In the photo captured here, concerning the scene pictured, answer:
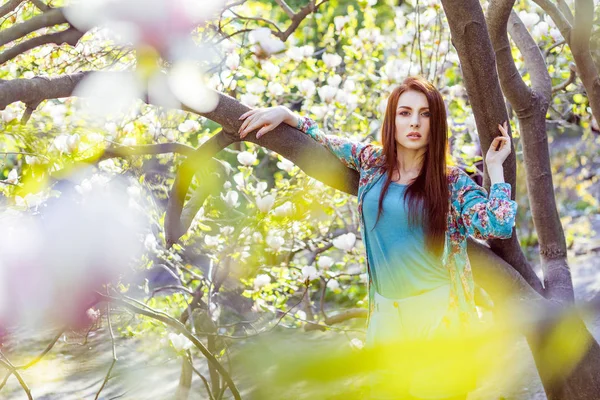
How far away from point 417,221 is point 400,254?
0.11 m

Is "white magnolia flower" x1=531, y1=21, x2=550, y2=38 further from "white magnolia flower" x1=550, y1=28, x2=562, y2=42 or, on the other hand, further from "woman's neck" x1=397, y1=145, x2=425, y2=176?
"woman's neck" x1=397, y1=145, x2=425, y2=176

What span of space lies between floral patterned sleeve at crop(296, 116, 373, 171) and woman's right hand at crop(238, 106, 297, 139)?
3.8 inches

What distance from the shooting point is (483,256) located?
7.29ft

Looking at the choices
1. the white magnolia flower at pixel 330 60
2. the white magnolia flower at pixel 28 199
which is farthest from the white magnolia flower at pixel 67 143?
the white magnolia flower at pixel 330 60

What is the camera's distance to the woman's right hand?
1999mm

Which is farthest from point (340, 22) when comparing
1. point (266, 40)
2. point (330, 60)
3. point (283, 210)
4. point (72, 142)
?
point (72, 142)

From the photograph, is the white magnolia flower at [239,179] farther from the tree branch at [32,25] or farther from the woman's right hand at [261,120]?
the tree branch at [32,25]

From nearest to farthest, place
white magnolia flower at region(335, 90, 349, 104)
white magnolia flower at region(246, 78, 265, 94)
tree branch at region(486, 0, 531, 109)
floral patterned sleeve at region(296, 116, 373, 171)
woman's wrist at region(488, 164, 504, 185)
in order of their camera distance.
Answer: woman's wrist at region(488, 164, 504, 185) → floral patterned sleeve at region(296, 116, 373, 171) → tree branch at region(486, 0, 531, 109) → white magnolia flower at region(335, 90, 349, 104) → white magnolia flower at region(246, 78, 265, 94)

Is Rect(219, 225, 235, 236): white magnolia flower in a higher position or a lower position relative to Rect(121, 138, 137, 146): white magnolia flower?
lower

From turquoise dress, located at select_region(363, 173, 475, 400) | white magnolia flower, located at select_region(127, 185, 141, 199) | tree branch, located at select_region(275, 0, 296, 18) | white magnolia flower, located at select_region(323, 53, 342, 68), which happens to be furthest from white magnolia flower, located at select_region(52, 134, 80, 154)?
white magnolia flower, located at select_region(323, 53, 342, 68)

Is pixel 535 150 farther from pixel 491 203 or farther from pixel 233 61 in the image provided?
pixel 233 61

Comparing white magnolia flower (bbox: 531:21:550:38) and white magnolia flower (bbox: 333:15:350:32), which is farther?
white magnolia flower (bbox: 333:15:350:32)

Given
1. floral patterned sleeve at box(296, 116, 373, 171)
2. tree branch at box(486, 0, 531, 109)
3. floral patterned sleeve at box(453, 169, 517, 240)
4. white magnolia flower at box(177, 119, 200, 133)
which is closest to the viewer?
floral patterned sleeve at box(453, 169, 517, 240)

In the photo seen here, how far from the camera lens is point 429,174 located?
6.10ft
